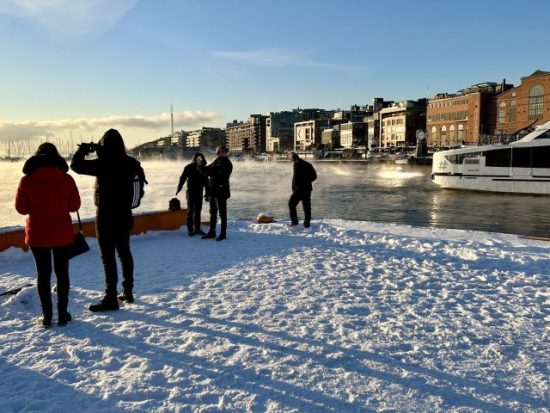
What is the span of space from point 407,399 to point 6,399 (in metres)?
2.75

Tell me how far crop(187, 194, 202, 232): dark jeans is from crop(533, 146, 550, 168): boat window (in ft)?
77.5

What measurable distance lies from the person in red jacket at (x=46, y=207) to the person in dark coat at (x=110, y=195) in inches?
13.7

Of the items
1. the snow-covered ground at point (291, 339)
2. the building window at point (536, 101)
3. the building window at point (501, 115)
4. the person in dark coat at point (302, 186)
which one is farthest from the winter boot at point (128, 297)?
the building window at point (501, 115)

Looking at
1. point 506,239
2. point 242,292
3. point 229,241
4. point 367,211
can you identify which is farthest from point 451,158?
point 242,292

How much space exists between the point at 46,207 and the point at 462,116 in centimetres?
10333

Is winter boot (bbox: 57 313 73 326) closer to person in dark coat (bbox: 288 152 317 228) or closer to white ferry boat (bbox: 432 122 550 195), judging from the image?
person in dark coat (bbox: 288 152 317 228)

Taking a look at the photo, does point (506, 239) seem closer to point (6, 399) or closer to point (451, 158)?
point (6, 399)

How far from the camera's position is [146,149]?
655 feet

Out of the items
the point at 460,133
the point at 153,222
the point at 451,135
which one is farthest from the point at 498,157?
the point at 451,135

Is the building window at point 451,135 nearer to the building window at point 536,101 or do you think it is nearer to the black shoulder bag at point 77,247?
the building window at point 536,101

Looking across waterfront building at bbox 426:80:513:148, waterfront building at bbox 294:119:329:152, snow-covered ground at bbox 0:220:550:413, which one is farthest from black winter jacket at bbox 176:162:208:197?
waterfront building at bbox 294:119:329:152

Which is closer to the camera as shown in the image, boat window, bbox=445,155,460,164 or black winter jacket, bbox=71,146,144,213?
black winter jacket, bbox=71,146,144,213

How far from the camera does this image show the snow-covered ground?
3.03m

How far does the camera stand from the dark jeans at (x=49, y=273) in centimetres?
411
